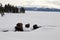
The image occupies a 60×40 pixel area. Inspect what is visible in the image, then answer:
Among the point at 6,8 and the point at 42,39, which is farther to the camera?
the point at 6,8

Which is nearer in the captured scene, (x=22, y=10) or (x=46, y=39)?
(x=46, y=39)

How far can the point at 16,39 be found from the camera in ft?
25.3

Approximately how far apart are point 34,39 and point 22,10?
86542 millimetres

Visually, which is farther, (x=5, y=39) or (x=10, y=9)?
(x=10, y=9)

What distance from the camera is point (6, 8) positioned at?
89438 mm

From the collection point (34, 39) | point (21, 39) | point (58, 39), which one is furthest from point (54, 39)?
point (21, 39)

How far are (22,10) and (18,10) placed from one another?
2279 mm

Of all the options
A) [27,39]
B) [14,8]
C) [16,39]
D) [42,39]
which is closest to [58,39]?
[42,39]

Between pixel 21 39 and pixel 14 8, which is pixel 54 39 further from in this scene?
pixel 14 8

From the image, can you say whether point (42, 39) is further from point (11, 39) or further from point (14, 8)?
point (14, 8)

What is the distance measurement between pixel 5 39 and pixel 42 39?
1.61m

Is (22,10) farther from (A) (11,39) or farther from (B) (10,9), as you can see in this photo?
(A) (11,39)

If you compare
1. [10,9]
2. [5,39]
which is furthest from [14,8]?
[5,39]

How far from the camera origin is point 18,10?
9306 cm
